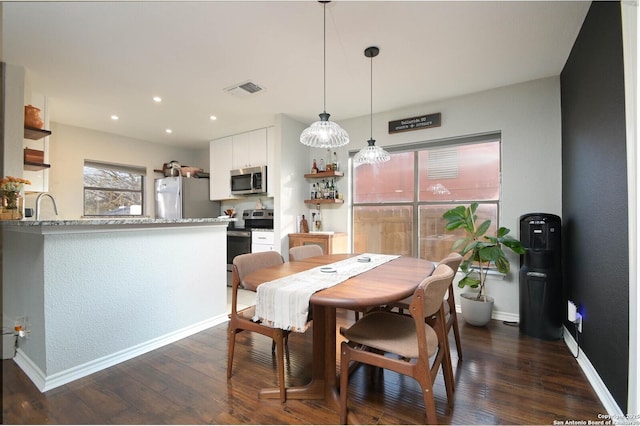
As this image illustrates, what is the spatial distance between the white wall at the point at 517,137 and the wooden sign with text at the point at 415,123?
8cm

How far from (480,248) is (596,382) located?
4.16 ft

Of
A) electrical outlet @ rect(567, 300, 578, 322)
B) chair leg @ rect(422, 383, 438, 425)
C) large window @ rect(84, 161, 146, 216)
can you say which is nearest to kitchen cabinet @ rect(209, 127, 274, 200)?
large window @ rect(84, 161, 146, 216)

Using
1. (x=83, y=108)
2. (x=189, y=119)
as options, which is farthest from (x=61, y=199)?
(x=189, y=119)

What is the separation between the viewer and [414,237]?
367 centimetres

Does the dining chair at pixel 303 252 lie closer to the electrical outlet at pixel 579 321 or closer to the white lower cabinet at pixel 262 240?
the white lower cabinet at pixel 262 240

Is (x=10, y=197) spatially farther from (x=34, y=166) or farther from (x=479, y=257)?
(x=479, y=257)

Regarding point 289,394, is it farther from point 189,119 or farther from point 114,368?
point 189,119

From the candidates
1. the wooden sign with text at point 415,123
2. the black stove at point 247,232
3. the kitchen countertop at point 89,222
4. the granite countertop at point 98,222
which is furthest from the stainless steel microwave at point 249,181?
the wooden sign with text at point 415,123

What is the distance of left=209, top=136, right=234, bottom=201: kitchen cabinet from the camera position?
193 inches

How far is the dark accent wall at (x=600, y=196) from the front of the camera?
1.47 m

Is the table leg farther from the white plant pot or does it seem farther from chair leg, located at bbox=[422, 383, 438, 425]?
the white plant pot

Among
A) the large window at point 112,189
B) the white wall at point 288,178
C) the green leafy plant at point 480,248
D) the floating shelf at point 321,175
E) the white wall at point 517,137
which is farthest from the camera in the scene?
the large window at point 112,189

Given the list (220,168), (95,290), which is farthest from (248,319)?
(220,168)

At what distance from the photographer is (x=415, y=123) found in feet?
11.6
